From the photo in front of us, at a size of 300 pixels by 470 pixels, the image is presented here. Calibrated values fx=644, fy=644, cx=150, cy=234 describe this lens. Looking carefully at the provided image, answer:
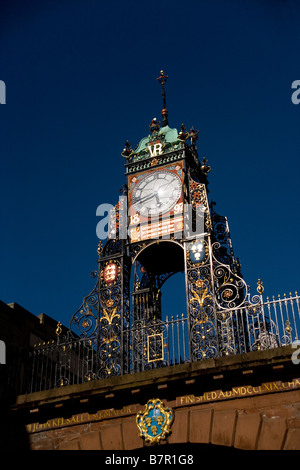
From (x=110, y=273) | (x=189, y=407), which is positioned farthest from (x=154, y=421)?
(x=110, y=273)

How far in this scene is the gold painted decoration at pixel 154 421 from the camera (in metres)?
14.9

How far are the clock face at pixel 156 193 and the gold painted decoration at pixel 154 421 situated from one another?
6.00 meters

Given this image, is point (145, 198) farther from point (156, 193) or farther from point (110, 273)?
point (110, 273)

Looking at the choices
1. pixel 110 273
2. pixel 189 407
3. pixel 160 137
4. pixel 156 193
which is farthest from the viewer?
pixel 160 137

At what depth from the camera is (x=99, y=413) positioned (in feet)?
52.2

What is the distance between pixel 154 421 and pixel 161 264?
20.3 feet

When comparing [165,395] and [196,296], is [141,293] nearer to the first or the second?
[196,296]

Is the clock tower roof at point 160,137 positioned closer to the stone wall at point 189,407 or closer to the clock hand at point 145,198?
the clock hand at point 145,198

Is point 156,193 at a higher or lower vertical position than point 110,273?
higher

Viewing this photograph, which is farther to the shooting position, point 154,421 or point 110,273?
point 110,273

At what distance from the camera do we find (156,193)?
19422 millimetres

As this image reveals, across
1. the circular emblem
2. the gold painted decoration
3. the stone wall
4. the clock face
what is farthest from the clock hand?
the gold painted decoration

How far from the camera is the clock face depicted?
19.0m
